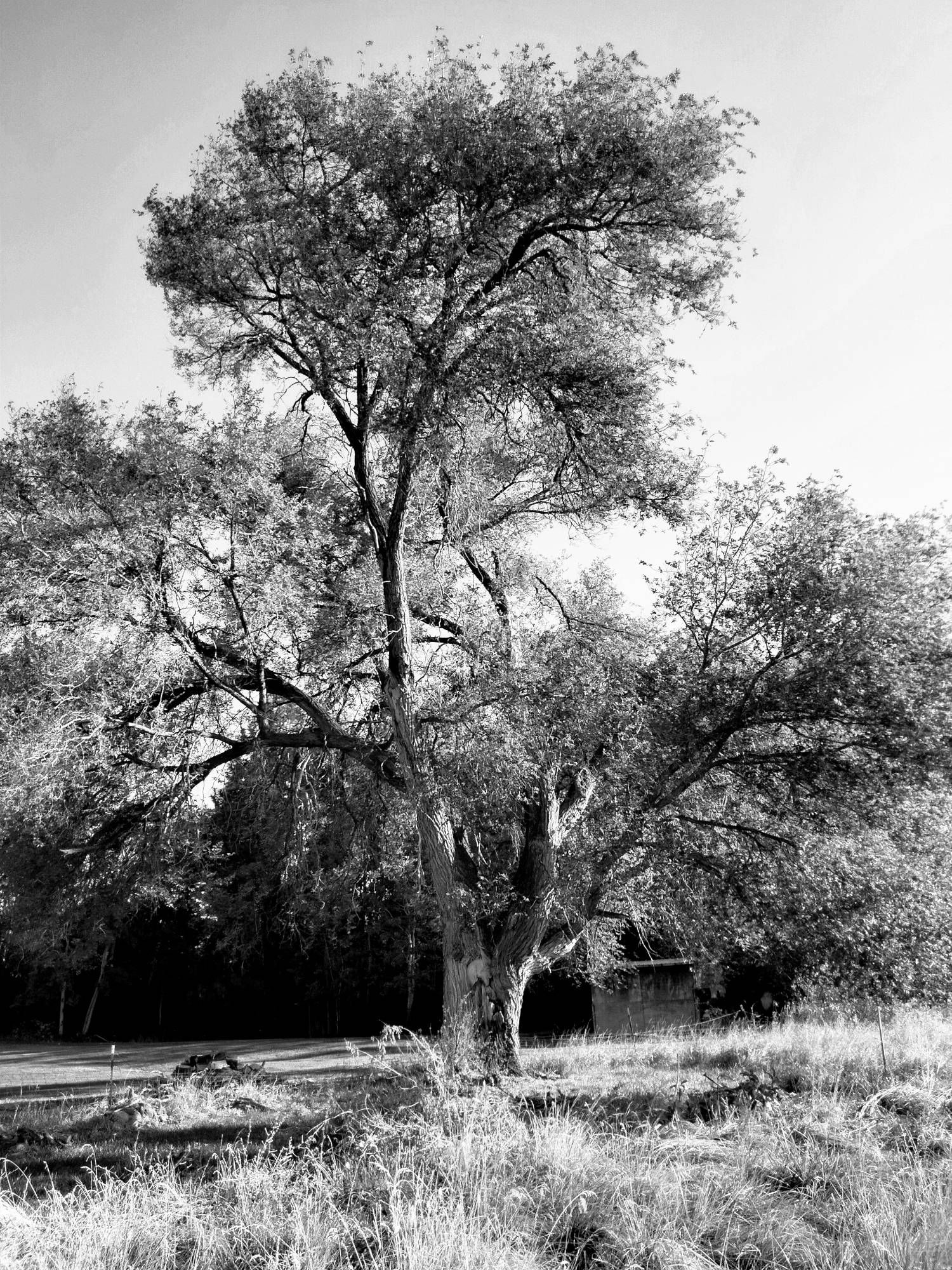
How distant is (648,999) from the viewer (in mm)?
27078

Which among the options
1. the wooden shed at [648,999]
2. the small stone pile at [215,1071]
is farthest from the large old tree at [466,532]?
the wooden shed at [648,999]

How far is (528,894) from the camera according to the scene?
1363 centimetres

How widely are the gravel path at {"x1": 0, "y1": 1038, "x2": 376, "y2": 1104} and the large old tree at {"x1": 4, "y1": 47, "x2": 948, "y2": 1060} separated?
453cm

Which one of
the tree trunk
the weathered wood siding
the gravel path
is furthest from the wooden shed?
the tree trunk

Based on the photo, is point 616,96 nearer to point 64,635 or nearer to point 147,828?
point 64,635

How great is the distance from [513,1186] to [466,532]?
11182 millimetres

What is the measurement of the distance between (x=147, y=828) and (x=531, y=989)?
61.2 ft

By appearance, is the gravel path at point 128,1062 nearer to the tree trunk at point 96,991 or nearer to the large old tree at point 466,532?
the large old tree at point 466,532

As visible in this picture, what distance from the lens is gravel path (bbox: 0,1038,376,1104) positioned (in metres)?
15.7

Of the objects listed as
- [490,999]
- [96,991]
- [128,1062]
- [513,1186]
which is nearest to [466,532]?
[490,999]

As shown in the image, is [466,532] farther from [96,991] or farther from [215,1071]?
[96,991]

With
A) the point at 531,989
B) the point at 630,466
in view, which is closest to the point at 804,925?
the point at 630,466

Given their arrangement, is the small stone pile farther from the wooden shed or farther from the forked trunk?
the wooden shed

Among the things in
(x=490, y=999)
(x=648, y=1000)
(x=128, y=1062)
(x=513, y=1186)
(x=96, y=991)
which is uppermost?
(x=490, y=999)
